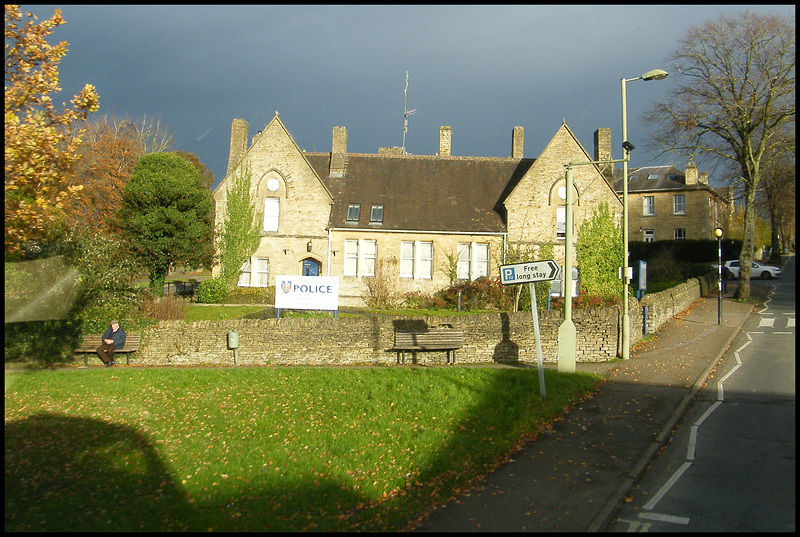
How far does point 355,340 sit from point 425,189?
17373 millimetres

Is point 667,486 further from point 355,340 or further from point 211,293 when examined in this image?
point 211,293

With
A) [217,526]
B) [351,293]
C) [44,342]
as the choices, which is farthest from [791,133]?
[44,342]

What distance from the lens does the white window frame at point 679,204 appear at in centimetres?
5350

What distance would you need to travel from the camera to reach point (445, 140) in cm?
3638

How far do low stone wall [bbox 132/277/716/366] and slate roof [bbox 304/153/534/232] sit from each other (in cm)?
1387

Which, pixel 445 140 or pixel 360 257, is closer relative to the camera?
pixel 360 257

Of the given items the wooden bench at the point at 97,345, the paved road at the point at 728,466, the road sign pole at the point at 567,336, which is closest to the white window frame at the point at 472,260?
the road sign pole at the point at 567,336

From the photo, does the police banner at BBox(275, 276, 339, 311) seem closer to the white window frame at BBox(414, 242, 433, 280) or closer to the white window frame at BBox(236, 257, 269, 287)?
the white window frame at BBox(414, 242, 433, 280)

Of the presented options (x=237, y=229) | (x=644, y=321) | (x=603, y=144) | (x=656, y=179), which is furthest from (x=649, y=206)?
(x=237, y=229)

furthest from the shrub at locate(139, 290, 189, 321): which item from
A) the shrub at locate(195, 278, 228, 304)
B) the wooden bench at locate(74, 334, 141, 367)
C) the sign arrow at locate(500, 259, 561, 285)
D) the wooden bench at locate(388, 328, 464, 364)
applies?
the sign arrow at locate(500, 259, 561, 285)

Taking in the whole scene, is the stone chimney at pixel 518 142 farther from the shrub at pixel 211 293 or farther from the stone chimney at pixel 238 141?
the shrub at pixel 211 293

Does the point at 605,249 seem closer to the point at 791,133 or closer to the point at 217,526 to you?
the point at 791,133

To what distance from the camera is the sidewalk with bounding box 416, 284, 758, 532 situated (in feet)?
24.3

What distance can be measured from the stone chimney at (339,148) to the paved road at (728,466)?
80.4ft
